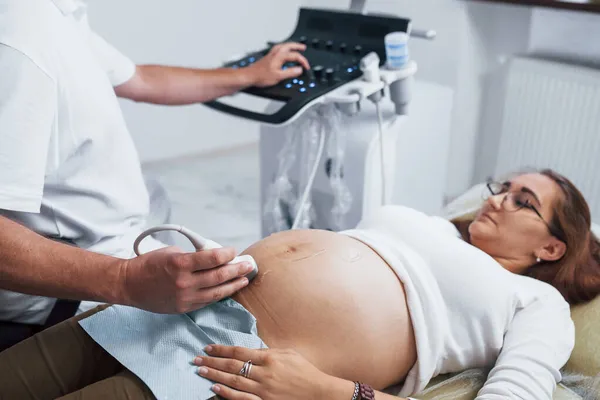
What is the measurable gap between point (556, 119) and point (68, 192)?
1804 millimetres

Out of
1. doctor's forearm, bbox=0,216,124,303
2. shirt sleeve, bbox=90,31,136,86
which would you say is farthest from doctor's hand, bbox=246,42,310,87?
doctor's forearm, bbox=0,216,124,303

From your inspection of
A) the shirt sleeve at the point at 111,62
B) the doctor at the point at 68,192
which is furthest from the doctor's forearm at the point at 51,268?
the shirt sleeve at the point at 111,62

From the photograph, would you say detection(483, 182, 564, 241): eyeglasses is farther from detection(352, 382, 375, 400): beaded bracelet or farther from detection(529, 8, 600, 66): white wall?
detection(529, 8, 600, 66): white wall

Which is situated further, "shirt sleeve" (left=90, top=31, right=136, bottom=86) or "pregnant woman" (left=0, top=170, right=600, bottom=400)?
"shirt sleeve" (left=90, top=31, right=136, bottom=86)

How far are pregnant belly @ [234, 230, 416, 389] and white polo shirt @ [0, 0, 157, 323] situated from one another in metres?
0.32

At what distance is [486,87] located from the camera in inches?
102

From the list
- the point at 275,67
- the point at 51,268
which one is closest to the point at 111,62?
the point at 275,67

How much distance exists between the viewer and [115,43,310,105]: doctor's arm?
1663mm

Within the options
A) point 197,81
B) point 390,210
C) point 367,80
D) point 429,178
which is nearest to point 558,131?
point 429,178

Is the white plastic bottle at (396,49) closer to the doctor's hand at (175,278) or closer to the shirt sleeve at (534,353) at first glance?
the shirt sleeve at (534,353)

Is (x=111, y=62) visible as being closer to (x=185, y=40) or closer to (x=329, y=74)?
(x=329, y=74)

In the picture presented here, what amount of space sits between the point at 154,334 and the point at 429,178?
4.30 feet

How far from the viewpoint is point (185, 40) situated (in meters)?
3.12

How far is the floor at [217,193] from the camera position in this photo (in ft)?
8.93
